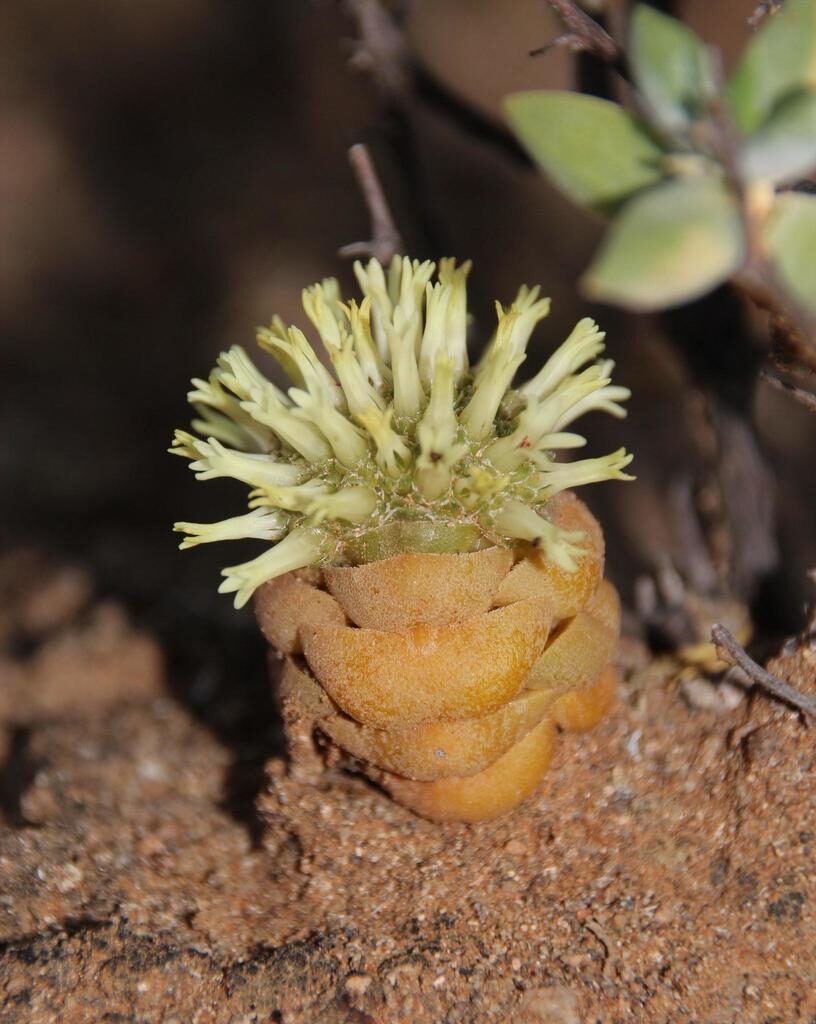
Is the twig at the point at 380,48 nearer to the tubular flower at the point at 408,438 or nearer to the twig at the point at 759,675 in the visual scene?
the tubular flower at the point at 408,438

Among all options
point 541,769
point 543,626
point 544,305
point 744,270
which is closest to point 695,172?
point 744,270

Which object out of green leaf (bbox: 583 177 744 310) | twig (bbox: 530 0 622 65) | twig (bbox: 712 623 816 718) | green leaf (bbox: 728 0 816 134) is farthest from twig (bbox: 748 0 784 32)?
twig (bbox: 712 623 816 718)

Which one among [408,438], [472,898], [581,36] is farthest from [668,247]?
[472,898]

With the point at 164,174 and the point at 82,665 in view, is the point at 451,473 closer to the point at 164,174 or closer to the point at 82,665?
the point at 82,665

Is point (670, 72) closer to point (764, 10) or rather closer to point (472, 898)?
point (764, 10)

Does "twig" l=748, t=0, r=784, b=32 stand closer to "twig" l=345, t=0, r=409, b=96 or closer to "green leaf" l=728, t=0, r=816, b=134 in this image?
"green leaf" l=728, t=0, r=816, b=134
